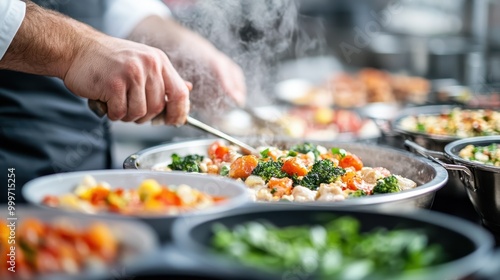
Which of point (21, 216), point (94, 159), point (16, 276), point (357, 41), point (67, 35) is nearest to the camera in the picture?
point (16, 276)

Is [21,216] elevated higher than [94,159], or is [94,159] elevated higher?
[21,216]

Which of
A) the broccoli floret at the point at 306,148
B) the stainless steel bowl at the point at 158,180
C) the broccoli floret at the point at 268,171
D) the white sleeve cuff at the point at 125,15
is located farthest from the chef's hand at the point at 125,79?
the white sleeve cuff at the point at 125,15

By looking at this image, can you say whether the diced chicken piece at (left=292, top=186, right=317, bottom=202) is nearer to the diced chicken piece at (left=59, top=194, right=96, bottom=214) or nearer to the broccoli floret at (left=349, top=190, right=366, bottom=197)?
the broccoli floret at (left=349, top=190, right=366, bottom=197)

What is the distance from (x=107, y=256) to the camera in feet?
3.69

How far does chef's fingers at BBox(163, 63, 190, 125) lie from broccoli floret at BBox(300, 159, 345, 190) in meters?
0.52

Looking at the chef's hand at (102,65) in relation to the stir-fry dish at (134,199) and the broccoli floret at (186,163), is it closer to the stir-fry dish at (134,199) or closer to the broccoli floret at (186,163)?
the broccoli floret at (186,163)

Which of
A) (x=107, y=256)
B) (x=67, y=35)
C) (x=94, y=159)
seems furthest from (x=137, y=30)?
(x=107, y=256)

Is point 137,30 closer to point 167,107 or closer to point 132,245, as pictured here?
point 167,107

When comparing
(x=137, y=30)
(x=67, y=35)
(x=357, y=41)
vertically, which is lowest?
(x=357, y=41)

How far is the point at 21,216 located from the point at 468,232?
85 centimetres

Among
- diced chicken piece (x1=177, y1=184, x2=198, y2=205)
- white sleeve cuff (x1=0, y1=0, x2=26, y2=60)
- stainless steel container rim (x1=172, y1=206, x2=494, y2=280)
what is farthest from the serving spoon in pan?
stainless steel container rim (x1=172, y1=206, x2=494, y2=280)

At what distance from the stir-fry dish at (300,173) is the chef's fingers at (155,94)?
0.68 feet

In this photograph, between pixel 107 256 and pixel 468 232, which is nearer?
pixel 107 256

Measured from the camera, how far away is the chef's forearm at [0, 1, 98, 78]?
2227mm
